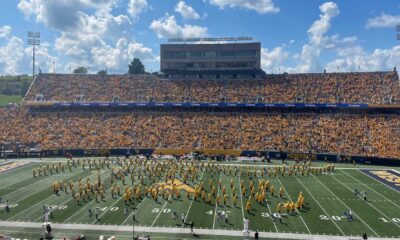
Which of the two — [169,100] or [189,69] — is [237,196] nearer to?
[169,100]

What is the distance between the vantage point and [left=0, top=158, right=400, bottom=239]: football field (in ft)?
73.1

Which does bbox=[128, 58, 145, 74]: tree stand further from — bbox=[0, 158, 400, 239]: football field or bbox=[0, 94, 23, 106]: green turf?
bbox=[0, 158, 400, 239]: football field

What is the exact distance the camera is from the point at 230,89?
204 ft

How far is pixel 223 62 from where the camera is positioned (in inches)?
2554

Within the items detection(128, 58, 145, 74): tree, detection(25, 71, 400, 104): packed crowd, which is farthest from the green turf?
detection(25, 71, 400, 104): packed crowd

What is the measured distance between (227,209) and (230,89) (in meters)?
38.1

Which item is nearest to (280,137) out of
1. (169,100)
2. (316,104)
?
(316,104)

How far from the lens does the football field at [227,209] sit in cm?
2228

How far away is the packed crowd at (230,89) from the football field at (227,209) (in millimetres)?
24698

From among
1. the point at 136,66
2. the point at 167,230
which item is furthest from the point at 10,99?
the point at 167,230

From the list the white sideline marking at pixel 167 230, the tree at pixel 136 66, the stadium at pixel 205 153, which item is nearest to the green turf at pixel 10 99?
the tree at pixel 136 66

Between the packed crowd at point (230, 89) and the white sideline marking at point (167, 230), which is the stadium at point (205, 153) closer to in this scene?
the white sideline marking at point (167, 230)

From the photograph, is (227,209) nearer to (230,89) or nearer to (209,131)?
(209,131)

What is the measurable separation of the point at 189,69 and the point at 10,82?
7937 cm
